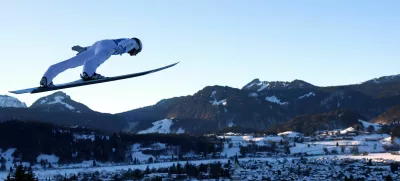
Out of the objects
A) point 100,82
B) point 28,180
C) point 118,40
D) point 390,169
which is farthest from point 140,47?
point 390,169

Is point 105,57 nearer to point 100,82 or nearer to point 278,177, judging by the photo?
point 100,82

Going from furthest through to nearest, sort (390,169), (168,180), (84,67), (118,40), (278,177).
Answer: (390,169)
(278,177)
(168,180)
(118,40)
(84,67)

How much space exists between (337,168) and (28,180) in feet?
544

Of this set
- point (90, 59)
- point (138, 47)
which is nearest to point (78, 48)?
point (90, 59)

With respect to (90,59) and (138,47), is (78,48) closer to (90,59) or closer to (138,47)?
(90,59)

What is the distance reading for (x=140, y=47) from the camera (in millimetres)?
11906

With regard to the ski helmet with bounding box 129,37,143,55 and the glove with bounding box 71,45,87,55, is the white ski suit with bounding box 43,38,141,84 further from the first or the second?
the ski helmet with bounding box 129,37,143,55

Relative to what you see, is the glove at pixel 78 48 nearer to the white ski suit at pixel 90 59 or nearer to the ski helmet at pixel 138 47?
the white ski suit at pixel 90 59

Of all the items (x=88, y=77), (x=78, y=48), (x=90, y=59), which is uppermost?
(x=78, y=48)

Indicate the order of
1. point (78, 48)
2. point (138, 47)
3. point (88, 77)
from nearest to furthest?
point (88, 77), point (78, 48), point (138, 47)

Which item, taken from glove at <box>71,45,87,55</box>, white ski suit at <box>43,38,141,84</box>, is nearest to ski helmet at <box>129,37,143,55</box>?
white ski suit at <box>43,38,141,84</box>

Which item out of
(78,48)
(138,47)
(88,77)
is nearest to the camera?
(88,77)

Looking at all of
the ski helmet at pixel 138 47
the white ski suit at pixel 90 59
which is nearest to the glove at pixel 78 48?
the white ski suit at pixel 90 59

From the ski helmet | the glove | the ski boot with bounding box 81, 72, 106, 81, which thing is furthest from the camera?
the ski helmet
